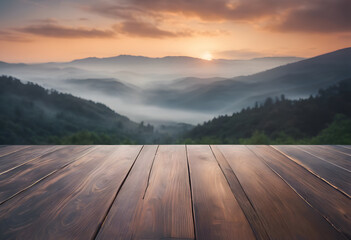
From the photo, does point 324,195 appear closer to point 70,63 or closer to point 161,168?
point 161,168

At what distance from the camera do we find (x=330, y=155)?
5.44 feet

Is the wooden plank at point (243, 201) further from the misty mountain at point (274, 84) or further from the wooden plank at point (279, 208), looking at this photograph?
the misty mountain at point (274, 84)

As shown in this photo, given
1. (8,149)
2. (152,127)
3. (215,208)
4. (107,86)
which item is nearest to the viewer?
(215,208)

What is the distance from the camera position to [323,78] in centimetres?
1691

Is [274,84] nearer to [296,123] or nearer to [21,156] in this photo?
[296,123]

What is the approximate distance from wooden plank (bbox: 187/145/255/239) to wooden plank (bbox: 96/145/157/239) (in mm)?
211

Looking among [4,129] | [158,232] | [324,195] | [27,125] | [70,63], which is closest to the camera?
[158,232]

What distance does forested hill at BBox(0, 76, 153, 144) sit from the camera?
17.0m

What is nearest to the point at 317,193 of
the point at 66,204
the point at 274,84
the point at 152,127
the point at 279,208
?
the point at 279,208

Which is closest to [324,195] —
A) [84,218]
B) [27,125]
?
[84,218]

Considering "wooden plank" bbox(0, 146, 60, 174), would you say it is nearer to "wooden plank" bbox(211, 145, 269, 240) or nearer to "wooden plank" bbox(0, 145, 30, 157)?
"wooden plank" bbox(0, 145, 30, 157)

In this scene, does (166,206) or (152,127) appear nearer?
(166,206)

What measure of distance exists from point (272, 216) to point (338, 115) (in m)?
15.7

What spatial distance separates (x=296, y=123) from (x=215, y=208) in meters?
16.3
